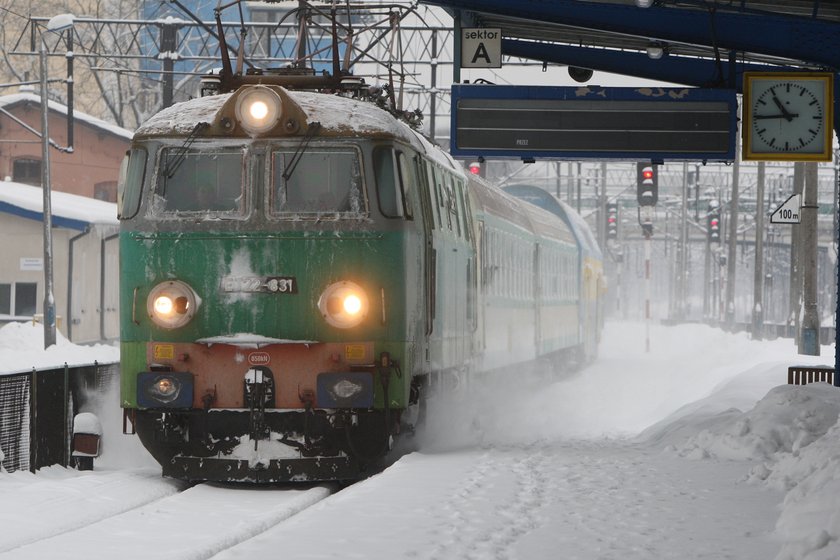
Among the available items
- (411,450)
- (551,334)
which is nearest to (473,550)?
(411,450)

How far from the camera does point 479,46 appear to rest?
17156 mm

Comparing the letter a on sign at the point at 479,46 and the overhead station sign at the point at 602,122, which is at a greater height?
the letter a on sign at the point at 479,46

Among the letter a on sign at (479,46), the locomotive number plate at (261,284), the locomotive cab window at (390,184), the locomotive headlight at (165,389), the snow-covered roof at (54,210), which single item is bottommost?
the locomotive headlight at (165,389)

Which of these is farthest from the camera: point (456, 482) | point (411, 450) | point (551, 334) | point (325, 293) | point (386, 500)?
point (551, 334)

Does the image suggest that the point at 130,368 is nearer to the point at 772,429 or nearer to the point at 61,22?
the point at 772,429

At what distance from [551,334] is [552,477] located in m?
16.1

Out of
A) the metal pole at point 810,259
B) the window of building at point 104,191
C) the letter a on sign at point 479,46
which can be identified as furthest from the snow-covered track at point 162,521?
the window of building at point 104,191

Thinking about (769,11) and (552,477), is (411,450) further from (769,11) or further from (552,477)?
(769,11)

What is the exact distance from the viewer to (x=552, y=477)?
10.6 meters

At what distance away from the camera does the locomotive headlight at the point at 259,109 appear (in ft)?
36.8

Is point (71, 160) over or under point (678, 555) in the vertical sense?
over

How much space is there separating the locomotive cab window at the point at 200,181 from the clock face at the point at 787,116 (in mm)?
5849

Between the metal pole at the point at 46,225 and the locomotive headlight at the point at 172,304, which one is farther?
the metal pole at the point at 46,225

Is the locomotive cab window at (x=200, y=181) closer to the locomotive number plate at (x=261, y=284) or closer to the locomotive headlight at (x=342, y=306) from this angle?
the locomotive number plate at (x=261, y=284)
